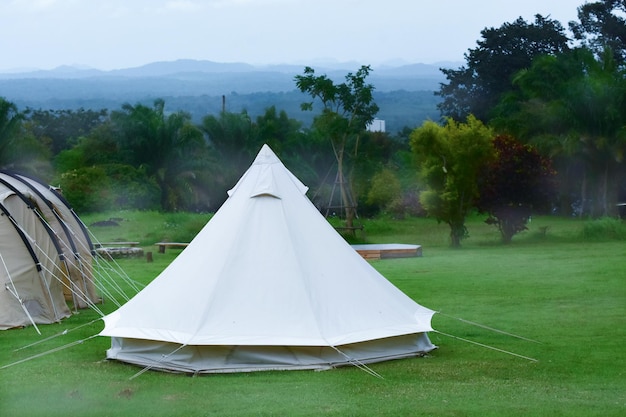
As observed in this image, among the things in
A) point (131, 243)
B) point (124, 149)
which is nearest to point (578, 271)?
point (131, 243)

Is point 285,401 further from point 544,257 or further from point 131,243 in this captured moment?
point 131,243

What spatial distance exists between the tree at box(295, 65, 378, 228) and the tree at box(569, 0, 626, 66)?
2700 centimetres

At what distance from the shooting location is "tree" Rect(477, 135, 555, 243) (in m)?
32.5

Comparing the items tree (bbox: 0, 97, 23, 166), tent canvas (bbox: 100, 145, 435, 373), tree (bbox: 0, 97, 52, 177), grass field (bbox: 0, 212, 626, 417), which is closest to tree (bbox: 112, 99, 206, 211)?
tree (bbox: 0, 97, 52, 177)

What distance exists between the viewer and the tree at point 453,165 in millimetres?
32781

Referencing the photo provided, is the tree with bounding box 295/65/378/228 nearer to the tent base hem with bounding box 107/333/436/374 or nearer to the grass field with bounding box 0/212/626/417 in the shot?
the grass field with bounding box 0/212/626/417

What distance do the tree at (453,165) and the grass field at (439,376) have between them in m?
10.8

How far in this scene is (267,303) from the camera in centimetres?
1223

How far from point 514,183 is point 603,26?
3142 cm

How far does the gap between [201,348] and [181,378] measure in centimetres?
48

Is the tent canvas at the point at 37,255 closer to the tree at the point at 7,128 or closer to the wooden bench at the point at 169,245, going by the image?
the wooden bench at the point at 169,245

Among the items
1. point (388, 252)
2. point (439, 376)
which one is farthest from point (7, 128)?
point (439, 376)

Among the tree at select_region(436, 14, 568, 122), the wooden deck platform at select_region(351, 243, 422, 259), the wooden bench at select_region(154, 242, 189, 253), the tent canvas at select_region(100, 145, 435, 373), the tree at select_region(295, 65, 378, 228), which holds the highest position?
the tree at select_region(436, 14, 568, 122)

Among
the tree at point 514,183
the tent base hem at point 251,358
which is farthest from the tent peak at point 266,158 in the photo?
the tree at point 514,183
